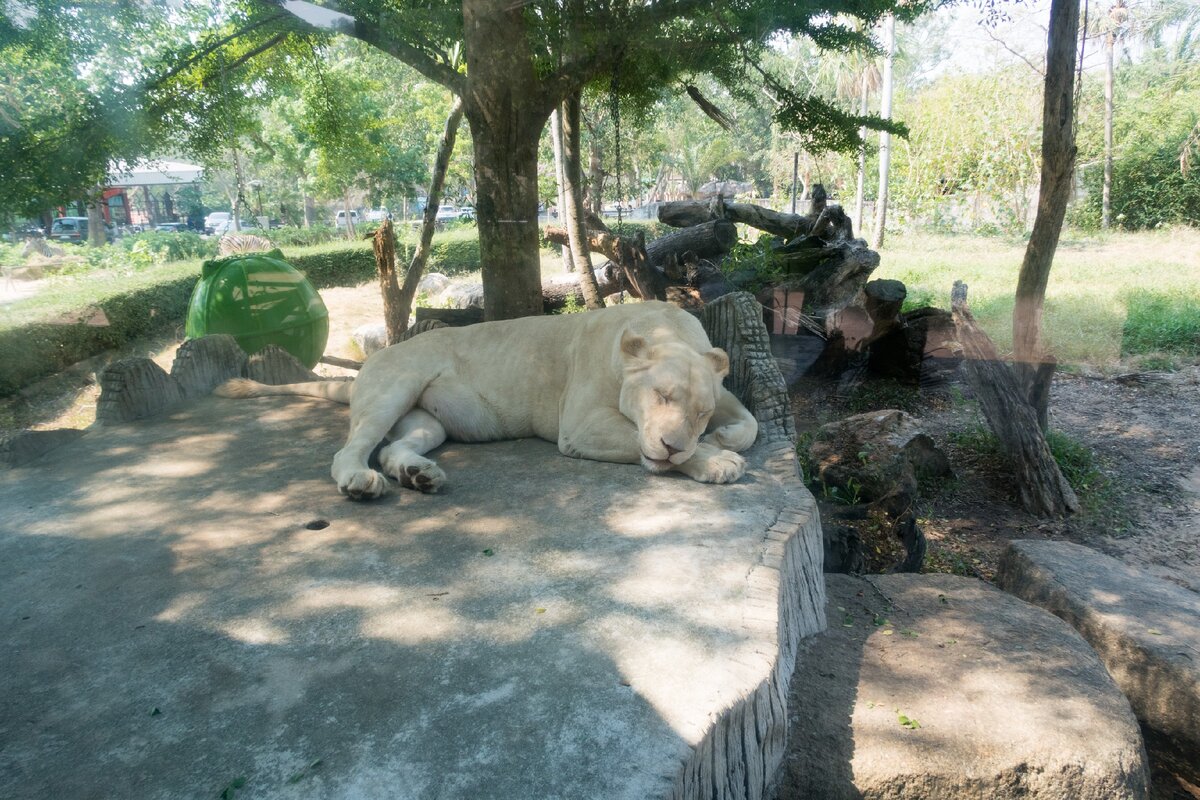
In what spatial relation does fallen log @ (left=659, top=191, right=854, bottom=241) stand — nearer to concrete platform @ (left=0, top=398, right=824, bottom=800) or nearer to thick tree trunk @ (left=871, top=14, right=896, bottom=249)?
thick tree trunk @ (left=871, top=14, right=896, bottom=249)

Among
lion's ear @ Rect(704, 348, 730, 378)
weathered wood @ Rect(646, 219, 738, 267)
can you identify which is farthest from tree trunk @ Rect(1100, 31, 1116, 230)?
lion's ear @ Rect(704, 348, 730, 378)

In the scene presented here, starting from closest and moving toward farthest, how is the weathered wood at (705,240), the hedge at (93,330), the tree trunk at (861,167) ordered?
the hedge at (93,330)
the tree trunk at (861,167)
the weathered wood at (705,240)

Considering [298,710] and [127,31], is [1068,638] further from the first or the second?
[127,31]

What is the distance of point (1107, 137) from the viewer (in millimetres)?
5965

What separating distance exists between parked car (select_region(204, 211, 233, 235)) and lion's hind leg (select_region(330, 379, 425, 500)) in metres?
2.64

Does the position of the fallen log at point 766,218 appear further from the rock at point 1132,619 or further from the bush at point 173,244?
the bush at point 173,244

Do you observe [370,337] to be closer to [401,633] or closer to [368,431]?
[368,431]

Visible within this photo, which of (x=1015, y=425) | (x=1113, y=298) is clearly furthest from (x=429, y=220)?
(x=1113, y=298)

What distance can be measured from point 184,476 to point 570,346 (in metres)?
2.12

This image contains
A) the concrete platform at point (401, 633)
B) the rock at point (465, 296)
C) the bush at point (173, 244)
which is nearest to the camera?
the concrete platform at point (401, 633)

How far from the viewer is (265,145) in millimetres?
6105

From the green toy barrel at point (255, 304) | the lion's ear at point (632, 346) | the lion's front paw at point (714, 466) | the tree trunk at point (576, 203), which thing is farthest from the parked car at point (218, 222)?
the lion's front paw at point (714, 466)

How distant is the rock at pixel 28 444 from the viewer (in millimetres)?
3996

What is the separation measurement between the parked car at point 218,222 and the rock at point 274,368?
3.56ft
